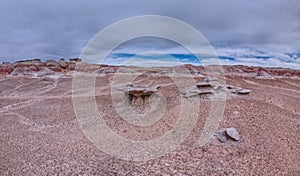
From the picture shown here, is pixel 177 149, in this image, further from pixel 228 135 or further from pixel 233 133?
pixel 233 133

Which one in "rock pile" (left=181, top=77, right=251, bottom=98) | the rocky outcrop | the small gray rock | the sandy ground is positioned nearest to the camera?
the sandy ground

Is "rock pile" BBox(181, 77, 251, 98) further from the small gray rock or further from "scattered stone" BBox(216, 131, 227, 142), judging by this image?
the small gray rock

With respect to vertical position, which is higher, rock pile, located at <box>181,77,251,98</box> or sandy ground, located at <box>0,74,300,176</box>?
rock pile, located at <box>181,77,251,98</box>

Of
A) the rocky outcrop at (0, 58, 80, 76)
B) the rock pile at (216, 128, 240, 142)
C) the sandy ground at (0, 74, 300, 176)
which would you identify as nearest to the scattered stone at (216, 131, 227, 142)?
the rock pile at (216, 128, 240, 142)

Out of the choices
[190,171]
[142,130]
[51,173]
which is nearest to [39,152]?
[51,173]

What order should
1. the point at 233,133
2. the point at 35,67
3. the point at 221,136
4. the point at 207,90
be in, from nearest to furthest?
1. the point at 233,133
2. the point at 221,136
3. the point at 207,90
4. the point at 35,67

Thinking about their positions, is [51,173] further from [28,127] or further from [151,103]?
[151,103]

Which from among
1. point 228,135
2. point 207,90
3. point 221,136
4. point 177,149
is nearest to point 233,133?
point 228,135

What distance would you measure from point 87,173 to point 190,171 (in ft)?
7.69

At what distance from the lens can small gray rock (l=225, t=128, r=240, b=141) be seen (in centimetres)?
745

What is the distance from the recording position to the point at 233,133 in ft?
24.8

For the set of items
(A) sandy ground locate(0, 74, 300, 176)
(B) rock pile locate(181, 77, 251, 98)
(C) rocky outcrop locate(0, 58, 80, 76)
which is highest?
(C) rocky outcrop locate(0, 58, 80, 76)

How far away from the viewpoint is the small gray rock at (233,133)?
7445 mm

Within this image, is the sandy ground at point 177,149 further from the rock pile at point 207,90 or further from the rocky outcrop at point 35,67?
the rocky outcrop at point 35,67
